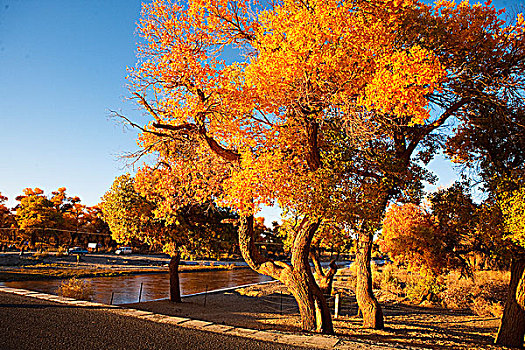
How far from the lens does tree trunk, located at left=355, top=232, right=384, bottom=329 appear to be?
10.9 meters

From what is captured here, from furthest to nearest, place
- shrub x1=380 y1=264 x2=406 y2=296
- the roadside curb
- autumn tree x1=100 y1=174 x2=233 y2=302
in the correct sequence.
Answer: shrub x1=380 y1=264 x2=406 y2=296 → autumn tree x1=100 y1=174 x2=233 y2=302 → the roadside curb

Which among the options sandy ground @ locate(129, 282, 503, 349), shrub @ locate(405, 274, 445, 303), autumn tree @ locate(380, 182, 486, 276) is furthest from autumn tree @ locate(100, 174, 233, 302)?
shrub @ locate(405, 274, 445, 303)

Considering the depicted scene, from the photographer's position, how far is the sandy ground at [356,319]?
9.30m

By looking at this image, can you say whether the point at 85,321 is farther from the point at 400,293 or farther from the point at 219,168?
the point at 400,293

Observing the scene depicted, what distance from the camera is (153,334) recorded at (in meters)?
5.63

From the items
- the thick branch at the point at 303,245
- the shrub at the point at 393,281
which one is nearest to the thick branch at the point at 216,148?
the thick branch at the point at 303,245

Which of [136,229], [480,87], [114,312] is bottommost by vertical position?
[114,312]

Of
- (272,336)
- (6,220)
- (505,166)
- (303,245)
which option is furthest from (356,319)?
(6,220)

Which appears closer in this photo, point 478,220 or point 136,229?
point 478,220

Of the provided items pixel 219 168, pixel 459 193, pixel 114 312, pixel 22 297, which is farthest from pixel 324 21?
pixel 22 297

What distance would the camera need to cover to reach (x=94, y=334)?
548 centimetres

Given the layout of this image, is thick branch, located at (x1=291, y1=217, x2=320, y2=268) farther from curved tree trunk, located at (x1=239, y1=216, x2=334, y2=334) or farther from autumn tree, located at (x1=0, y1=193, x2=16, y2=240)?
autumn tree, located at (x1=0, y1=193, x2=16, y2=240)

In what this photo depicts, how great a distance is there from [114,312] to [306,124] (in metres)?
6.24

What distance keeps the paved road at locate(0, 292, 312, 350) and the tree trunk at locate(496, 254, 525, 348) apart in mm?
8045
